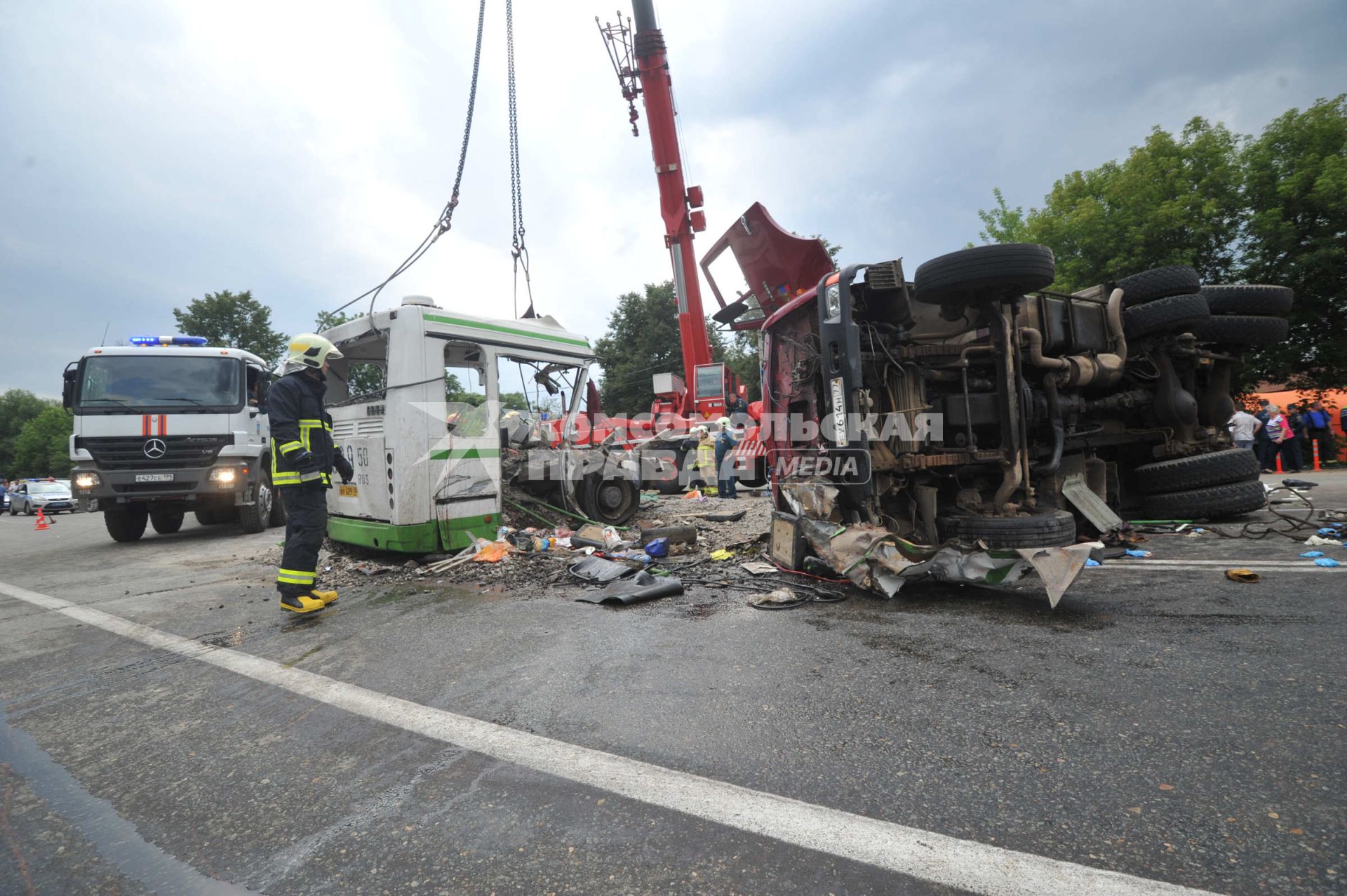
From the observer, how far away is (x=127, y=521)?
8.98m

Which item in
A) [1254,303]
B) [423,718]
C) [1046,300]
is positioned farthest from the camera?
[1254,303]

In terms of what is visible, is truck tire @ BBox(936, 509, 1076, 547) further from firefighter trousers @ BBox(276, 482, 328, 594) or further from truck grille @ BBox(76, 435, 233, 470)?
truck grille @ BBox(76, 435, 233, 470)

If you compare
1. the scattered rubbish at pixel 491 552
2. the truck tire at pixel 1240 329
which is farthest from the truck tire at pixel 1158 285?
the scattered rubbish at pixel 491 552

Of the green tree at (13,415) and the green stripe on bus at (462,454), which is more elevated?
the green tree at (13,415)

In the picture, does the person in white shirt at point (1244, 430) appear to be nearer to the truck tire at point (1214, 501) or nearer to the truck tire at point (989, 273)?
the truck tire at point (1214, 501)

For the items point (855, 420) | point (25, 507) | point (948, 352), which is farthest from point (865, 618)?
point (25, 507)

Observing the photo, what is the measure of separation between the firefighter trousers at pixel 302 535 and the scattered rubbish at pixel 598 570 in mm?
1865

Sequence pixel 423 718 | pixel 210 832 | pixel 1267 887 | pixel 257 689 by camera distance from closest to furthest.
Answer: pixel 1267 887
pixel 210 832
pixel 423 718
pixel 257 689

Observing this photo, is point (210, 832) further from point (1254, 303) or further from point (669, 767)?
point (1254, 303)

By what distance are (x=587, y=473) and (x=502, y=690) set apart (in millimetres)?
4373

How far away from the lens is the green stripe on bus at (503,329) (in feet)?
17.8

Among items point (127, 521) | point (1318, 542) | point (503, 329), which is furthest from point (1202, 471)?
point (127, 521)

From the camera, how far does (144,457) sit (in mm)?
8211

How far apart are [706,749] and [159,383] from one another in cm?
1005
